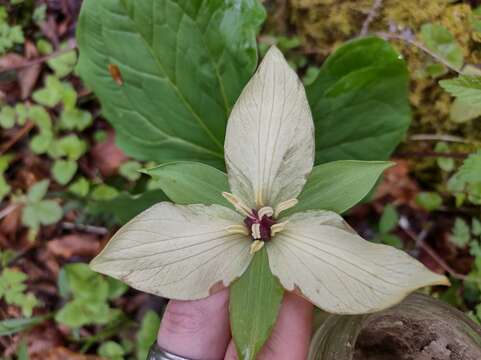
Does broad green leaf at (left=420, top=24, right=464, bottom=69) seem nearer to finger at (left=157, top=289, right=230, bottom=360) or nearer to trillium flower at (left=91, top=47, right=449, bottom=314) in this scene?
trillium flower at (left=91, top=47, right=449, bottom=314)

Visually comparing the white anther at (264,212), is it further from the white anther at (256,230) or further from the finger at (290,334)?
the finger at (290,334)

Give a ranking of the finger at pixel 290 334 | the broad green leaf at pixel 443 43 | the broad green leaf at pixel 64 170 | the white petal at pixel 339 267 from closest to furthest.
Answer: the white petal at pixel 339 267
the finger at pixel 290 334
the broad green leaf at pixel 443 43
the broad green leaf at pixel 64 170

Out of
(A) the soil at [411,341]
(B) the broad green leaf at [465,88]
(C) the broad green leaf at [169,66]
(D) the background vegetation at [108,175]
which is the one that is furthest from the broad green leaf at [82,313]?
(B) the broad green leaf at [465,88]

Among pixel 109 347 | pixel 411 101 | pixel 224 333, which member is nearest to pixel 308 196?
pixel 224 333

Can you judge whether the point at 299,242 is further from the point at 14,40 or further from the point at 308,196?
the point at 14,40

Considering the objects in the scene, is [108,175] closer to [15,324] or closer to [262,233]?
[15,324]

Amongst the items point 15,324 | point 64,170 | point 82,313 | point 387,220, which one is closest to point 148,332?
point 82,313

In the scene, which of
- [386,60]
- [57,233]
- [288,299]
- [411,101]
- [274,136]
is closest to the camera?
[274,136]
